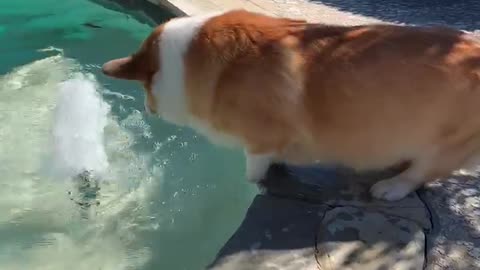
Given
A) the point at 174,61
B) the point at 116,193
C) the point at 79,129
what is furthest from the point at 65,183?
the point at 174,61

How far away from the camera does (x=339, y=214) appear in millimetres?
2889

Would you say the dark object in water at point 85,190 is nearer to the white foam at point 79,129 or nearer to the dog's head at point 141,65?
the white foam at point 79,129

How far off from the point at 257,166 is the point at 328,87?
58cm

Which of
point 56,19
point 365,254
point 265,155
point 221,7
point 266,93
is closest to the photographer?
point 365,254

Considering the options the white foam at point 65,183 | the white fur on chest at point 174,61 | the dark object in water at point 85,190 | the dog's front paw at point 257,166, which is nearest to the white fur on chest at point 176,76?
the white fur on chest at point 174,61

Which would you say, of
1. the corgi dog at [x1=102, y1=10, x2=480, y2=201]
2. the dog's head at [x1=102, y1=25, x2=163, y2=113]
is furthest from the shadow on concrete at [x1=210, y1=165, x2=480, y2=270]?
the dog's head at [x1=102, y1=25, x2=163, y2=113]

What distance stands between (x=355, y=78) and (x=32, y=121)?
275 centimetres

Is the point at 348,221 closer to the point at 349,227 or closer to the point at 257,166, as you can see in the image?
the point at 349,227

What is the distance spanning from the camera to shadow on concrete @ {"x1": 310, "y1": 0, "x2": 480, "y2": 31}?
539 cm

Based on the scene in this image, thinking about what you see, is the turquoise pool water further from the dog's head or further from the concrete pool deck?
the dog's head

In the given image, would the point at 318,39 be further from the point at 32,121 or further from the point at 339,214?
the point at 32,121

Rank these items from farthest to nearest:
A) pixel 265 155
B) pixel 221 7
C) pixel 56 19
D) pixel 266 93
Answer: pixel 56 19, pixel 221 7, pixel 265 155, pixel 266 93

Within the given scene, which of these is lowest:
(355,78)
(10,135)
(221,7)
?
(10,135)

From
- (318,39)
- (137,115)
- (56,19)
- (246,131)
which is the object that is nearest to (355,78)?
(318,39)
